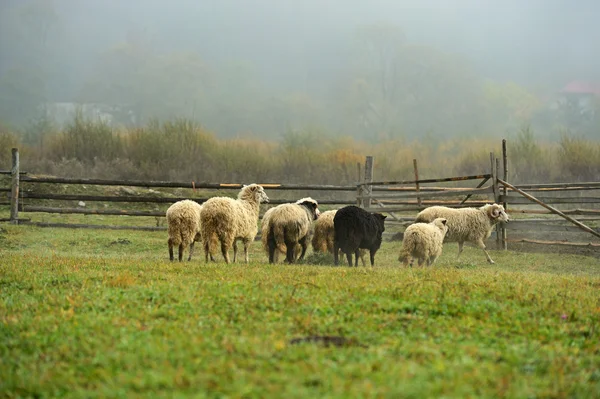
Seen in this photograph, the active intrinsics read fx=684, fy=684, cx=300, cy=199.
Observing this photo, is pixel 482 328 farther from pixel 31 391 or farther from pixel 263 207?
pixel 263 207

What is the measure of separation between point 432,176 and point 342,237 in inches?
605

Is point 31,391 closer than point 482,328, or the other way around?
point 31,391

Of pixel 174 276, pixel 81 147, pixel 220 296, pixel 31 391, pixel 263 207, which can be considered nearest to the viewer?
pixel 31 391

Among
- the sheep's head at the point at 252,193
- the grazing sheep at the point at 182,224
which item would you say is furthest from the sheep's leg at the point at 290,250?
the grazing sheep at the point at 182,224

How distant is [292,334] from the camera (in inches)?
209

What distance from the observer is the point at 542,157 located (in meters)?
25.8

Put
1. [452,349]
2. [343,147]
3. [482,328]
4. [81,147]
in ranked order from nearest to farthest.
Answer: [452,349] → [482,328] → [81,147] → [343,147]

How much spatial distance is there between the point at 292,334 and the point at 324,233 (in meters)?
7.73

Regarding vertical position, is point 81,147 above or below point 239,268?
above

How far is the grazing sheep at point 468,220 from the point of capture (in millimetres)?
14273

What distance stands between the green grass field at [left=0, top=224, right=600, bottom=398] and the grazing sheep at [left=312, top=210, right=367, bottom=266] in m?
3.88

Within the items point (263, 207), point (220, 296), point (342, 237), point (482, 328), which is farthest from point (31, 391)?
point (263, 207)

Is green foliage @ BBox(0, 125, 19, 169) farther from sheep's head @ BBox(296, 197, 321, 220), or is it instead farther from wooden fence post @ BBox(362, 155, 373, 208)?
sheep's head @ BBox(296, 197, 321, 220)

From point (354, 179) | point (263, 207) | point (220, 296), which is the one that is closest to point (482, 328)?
point (220, 296)
